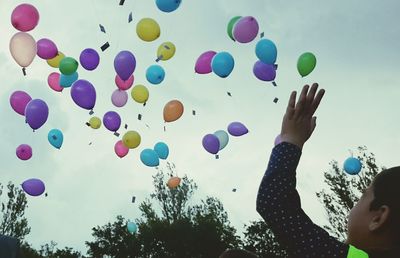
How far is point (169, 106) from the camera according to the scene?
766 centimetres

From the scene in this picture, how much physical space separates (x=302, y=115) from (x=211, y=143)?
6.66m

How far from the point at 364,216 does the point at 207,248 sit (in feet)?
95.9

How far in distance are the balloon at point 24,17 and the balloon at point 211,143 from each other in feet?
11.1

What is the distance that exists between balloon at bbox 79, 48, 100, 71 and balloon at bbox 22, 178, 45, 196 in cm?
227

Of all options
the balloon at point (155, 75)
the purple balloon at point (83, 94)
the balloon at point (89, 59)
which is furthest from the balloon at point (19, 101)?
the balloon at point (155, 75)

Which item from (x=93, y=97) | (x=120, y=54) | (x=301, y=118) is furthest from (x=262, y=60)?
(x=301, y=118)

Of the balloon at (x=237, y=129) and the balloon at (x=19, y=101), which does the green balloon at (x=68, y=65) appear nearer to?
the balloon at (x=19, y=101)

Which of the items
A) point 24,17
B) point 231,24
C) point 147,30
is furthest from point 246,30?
point 24,17

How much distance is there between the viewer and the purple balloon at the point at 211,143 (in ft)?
25.2

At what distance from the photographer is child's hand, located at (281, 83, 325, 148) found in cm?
107

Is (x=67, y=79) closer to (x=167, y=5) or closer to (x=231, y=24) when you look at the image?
(x=167, y=5)

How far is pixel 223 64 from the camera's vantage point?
260 inches

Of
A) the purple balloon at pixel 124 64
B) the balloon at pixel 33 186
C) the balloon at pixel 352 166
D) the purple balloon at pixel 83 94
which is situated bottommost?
the balloon at pixel 33 186

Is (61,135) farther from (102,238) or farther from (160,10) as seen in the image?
(102,238)
